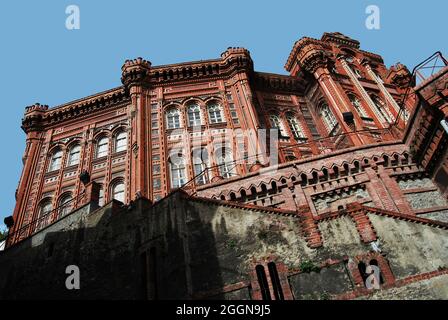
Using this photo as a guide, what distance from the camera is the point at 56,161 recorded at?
79.7ft

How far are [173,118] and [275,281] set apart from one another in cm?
1493

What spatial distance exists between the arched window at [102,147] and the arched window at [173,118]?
4.27 metres

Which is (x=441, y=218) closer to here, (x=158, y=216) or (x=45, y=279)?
(x=158, y=216)

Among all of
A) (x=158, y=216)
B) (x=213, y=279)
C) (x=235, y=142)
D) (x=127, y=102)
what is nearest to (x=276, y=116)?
(x=235, y=142)

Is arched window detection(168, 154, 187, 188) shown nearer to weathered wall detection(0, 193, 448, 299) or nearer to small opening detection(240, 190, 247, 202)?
small opening detection(240, 190, 247, 202)

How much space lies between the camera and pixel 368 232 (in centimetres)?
1004

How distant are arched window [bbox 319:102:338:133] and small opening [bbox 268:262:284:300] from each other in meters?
15.0

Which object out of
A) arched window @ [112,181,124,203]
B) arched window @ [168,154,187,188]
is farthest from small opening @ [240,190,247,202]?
arched window @ [112,181,124,203]

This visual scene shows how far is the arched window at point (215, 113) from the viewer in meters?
23.0

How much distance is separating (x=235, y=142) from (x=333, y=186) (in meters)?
6.92

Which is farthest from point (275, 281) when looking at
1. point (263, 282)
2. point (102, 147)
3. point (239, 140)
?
point (102, 147)

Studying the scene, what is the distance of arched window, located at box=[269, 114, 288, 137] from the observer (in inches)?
938

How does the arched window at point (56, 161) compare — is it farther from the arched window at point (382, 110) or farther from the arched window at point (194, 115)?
the arched window at point (382, 110)

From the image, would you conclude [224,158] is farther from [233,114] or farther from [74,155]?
[74,155]
